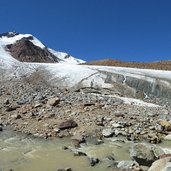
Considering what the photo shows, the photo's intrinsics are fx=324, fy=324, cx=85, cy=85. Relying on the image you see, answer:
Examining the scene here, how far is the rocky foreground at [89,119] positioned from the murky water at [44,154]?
64 centimetres

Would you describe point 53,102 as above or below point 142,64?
below

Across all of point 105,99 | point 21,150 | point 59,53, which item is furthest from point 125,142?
point 59,53

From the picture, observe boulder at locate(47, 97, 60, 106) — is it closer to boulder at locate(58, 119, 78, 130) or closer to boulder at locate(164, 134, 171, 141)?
boulder at locate(58, 119, 78, 130)

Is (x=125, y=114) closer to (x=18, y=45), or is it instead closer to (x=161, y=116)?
(x=161, y=116)

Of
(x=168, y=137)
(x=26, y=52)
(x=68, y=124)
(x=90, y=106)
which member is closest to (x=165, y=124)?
(x=168, y=137)

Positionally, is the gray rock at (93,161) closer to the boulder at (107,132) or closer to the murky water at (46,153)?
the murky water at (46,153)

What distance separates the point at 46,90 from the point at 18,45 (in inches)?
Result: 3826

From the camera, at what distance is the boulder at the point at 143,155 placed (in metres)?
12.2

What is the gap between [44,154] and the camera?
1419cm

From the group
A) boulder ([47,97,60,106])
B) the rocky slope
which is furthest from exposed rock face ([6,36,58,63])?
boulder ([47,97,60,106])

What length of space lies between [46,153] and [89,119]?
5.02 metres

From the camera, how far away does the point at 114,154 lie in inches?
559

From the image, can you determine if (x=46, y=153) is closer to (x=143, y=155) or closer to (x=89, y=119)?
(x=143, y=155)

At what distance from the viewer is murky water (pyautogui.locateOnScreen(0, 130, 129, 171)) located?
41.3ft
